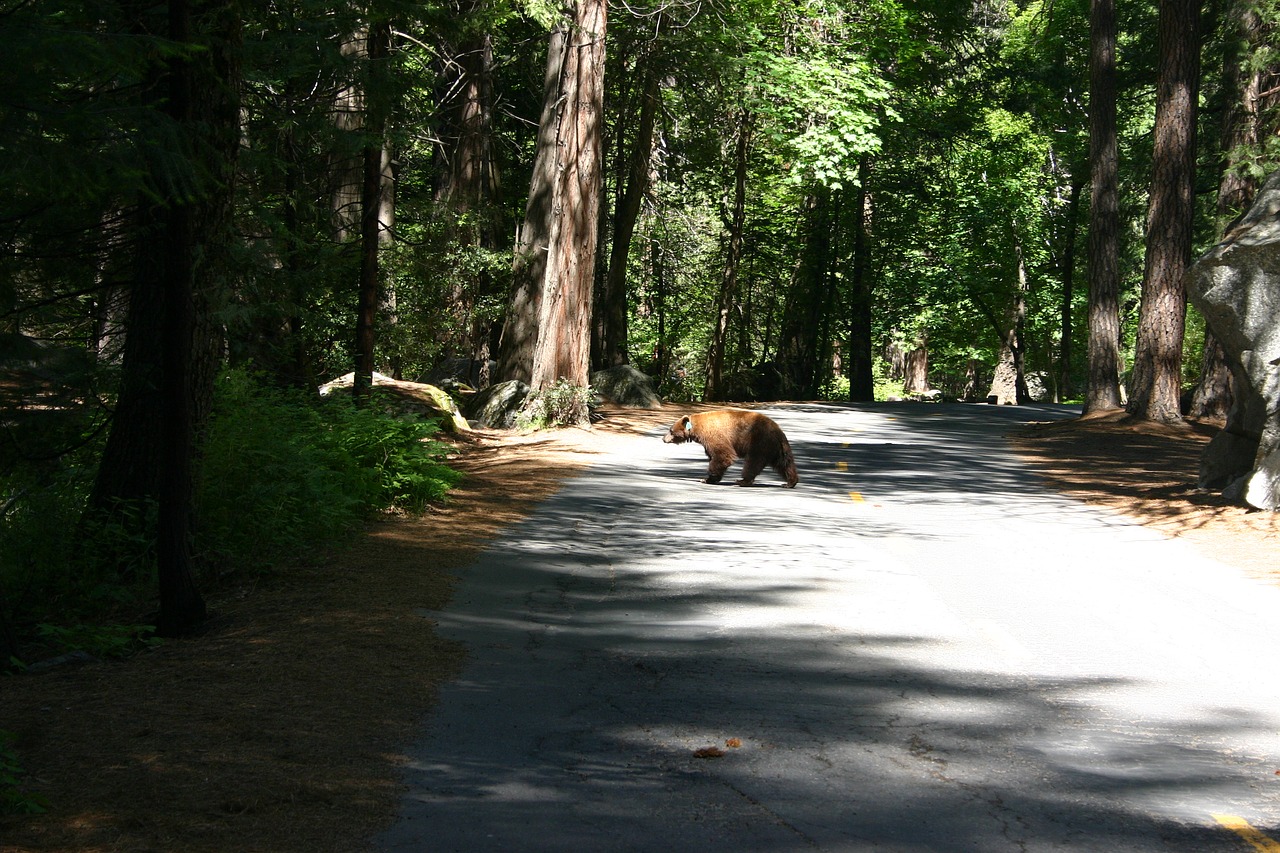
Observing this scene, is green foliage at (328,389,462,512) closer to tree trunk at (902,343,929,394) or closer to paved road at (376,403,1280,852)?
paved road at (376,403,1280,852)

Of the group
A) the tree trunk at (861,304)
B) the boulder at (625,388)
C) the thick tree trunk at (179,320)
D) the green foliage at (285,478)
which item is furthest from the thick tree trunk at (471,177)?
the tree trunk at (861,304)

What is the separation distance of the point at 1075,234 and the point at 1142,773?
48.2 metres

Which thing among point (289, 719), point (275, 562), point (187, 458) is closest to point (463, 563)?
point (275, 562)

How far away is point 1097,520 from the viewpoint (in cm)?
1409

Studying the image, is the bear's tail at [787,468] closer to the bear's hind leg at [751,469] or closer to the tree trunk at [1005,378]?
the bear's hind leg at [751,469]

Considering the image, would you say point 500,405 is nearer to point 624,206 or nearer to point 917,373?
point 624,206

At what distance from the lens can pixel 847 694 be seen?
6.58 meters

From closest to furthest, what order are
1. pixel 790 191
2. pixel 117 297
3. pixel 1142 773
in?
pixel 1142 773
pixel 117 297
pixel 790 191

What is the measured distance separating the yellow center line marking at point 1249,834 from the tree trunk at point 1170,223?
20626 millimetres

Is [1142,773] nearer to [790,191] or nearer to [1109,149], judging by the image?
[1109,149]

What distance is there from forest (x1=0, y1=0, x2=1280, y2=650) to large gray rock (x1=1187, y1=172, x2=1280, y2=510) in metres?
9.00

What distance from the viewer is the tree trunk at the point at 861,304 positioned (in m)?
44.2

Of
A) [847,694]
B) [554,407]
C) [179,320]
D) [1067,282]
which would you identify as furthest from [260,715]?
[1067,282]

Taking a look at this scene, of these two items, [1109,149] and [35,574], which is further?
[1109,149]
